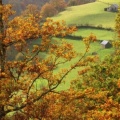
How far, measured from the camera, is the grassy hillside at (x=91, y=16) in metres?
130

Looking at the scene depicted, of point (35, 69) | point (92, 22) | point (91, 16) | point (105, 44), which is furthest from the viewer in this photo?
point (91, 16)

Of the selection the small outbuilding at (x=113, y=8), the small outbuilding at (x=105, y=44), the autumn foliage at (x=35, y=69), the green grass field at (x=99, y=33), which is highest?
the autumn foliage at (x=35, y=69)

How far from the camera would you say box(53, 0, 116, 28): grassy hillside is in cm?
12988

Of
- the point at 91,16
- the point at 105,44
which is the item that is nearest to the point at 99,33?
the point at 105,44

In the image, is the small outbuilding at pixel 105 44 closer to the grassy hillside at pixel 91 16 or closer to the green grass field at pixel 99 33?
the green grass field at pixel 99 33

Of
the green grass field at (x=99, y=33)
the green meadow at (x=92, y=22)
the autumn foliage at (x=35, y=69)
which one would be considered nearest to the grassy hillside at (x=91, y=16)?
the green meadow at (x=92, y=22)

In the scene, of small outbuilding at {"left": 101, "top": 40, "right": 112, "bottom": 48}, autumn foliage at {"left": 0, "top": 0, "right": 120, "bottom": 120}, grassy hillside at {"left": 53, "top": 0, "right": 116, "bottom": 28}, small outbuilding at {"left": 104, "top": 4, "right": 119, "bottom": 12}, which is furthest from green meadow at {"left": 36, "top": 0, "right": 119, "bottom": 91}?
autumn foliage at {"left": 0, "top": 0, "right": 120, "bottom": 120}

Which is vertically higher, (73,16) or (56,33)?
(56,33)

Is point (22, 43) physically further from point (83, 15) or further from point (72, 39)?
point (83, 15)

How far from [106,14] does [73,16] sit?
15.8m

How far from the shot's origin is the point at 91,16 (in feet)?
465

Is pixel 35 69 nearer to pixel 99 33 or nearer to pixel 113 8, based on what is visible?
pixel 99 33

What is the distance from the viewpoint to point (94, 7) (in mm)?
163375

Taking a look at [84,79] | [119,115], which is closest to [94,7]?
[84,79]
